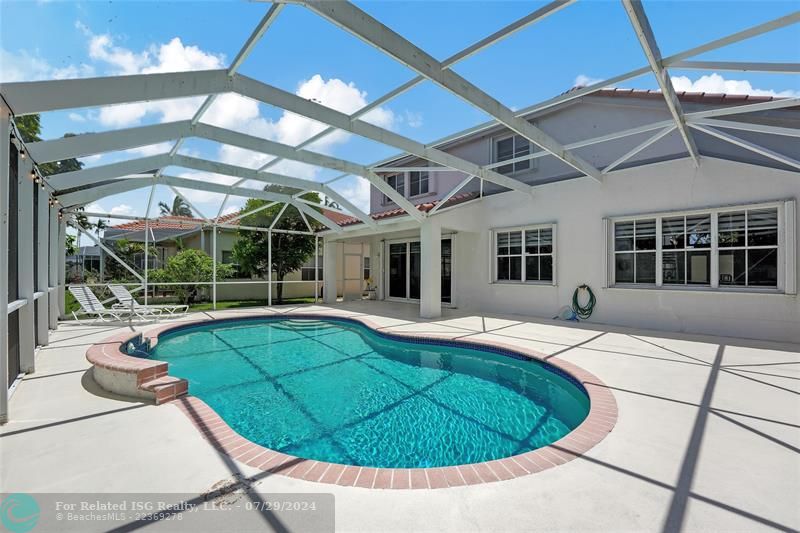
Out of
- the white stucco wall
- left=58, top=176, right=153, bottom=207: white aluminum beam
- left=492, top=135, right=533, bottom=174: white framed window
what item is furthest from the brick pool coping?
left=492, top=135, right=533, bottom=174: white framed window

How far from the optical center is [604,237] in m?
10.1

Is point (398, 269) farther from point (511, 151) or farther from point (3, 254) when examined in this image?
point (3, 254)

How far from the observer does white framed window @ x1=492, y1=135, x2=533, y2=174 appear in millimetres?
12648

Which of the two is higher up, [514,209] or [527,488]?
[514,209]

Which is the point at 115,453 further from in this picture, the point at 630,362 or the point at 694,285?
the point at 694,285

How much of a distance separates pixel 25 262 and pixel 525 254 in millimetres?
11814

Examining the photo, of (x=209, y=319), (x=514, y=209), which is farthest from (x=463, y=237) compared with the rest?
(x=209, y=319)

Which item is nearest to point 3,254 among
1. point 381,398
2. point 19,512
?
point 19,512

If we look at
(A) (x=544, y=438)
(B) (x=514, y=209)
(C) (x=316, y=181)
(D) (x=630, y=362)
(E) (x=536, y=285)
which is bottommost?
(A) (x=544, y=438)

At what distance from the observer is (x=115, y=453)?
3.17 m

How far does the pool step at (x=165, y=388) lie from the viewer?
14.6 feet

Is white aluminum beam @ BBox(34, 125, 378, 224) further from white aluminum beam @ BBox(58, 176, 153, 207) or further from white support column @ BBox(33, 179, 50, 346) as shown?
white aluminum beam @ BBox(58, 176, 153, 207)

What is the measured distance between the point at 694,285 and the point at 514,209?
5.34m

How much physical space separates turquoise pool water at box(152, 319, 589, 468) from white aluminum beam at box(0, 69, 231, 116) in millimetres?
4197
